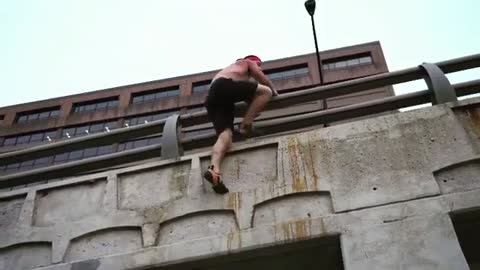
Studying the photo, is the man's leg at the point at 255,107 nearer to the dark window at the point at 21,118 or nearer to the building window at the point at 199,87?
the building window at the point at 199,87

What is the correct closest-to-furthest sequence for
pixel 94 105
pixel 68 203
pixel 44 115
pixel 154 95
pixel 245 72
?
1. pixel 68 203
2. pixel 245 72
3. pixel 154 95
4. pixel 94 105
5. pixel 44 115

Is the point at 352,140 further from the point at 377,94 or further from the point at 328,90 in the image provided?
the point at 377,94

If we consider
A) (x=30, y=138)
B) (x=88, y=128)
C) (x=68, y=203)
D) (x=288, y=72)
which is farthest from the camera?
(x=30, y=138)

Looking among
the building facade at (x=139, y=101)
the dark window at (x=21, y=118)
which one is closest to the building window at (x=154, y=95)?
the building facade at (x=139, y=101)

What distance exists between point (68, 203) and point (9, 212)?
66cm

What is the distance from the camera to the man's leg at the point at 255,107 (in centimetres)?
474

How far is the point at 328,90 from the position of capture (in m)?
4.79

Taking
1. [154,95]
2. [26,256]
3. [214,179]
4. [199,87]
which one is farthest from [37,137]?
[214,179]

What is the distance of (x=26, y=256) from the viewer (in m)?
4.26

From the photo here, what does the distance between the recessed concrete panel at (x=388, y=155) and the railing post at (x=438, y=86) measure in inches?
7.4

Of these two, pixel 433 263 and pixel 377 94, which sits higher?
pixel 377 94

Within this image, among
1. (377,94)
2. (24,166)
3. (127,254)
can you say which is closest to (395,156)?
(127,254)

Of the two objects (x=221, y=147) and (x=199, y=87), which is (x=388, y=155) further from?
(x=199, y=87)

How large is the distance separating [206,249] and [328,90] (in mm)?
2123
